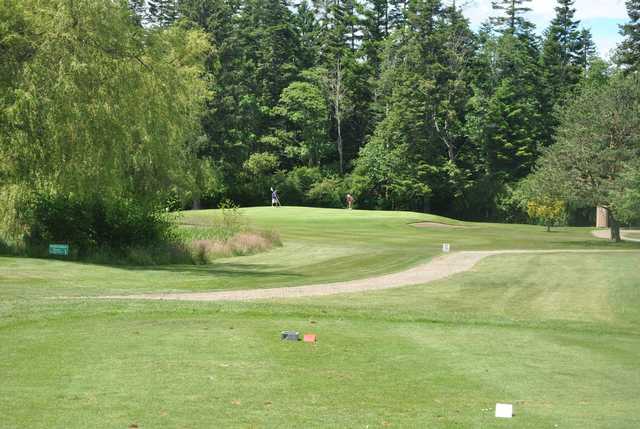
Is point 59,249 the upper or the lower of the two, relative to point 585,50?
lower

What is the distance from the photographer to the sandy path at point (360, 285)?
20.1 m

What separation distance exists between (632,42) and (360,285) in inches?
2357

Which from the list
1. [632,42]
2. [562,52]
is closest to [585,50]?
[562,52]

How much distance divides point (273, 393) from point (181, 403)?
981 millimetres

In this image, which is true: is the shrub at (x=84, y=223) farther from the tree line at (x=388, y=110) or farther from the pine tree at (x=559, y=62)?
the pine tree at (x=559, y=62)

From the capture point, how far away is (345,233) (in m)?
49.6

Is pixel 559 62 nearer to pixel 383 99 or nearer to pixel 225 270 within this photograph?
pixel 383 99

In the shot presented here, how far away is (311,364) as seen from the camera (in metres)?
10.1

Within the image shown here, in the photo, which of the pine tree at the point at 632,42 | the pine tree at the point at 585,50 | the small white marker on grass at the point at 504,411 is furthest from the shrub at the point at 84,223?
the pine tree at the point at 585,50

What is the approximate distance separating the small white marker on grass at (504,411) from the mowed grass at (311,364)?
4.3 inches

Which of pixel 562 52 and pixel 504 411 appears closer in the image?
pixel 504 411

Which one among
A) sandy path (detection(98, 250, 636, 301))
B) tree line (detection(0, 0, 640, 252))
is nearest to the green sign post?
sandy path (detection(98, 250, 636, 301))

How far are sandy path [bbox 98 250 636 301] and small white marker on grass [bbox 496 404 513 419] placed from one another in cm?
1175

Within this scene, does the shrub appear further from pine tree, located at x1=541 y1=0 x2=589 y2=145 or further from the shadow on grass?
pine tree, located at x1=541 y1=0 x2=589 y2=145
